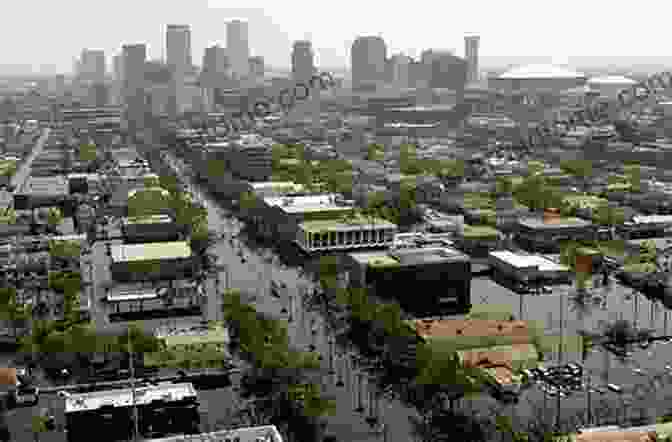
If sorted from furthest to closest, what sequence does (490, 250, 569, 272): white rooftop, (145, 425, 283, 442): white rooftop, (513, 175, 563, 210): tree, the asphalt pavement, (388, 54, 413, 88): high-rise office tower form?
(388, 54, 413, 88): high-rise office tower → the asphalt pavement → (513, 175, 563, 210): tree → (490, 250, 569, 272): white rooftop → (145, 425, 283, 442): white rooftop

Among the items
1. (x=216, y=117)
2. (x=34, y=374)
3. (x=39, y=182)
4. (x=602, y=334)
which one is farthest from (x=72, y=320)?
(x=216, y=117)

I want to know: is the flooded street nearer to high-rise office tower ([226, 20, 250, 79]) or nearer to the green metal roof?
the green metal roof

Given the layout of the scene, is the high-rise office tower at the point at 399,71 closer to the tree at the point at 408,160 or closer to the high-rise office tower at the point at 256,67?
the high-rise office tower at the point at 256,67

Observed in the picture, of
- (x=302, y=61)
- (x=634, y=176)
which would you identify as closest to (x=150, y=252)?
(x=634, y=176)

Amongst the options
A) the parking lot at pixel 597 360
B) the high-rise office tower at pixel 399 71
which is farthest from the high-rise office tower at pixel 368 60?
the parking lot at pixel 597 360

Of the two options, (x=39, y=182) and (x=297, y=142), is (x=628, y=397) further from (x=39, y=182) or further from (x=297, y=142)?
(x=297, y=142)

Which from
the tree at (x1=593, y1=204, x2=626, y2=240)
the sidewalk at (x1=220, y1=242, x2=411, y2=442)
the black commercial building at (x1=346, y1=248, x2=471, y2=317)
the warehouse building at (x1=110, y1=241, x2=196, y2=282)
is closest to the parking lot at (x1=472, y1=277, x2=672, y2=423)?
the black commercial building at (x1=346, y1=248, x2=471, y2=317)

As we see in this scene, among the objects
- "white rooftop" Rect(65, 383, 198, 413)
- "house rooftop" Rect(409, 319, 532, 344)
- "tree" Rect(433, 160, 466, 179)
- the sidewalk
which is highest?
"tree" Rect(433, 160, 466, 179)
